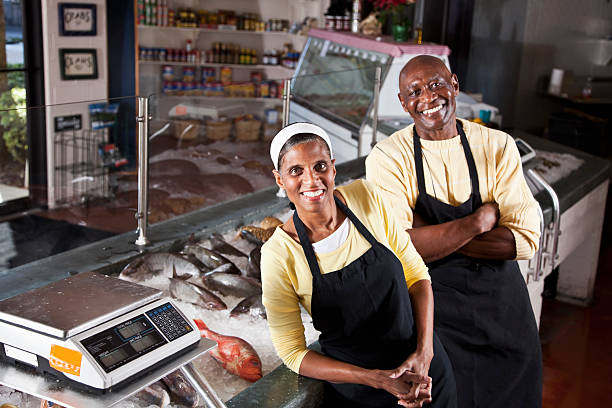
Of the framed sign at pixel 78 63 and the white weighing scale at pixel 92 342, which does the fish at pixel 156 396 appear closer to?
the white weighing scale at pixel 92 342

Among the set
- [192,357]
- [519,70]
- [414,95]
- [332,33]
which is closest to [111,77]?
[332,33]

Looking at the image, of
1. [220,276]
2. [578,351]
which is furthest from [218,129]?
[578,351]

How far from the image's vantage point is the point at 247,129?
387 centimetres

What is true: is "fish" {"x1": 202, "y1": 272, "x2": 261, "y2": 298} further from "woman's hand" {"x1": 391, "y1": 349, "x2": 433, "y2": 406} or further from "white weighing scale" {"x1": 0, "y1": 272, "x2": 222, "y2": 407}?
"white weighing scale" {"x1": 0, "y1": 272, "x2": 222, "y2": 407}

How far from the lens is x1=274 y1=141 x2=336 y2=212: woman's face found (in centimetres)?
162

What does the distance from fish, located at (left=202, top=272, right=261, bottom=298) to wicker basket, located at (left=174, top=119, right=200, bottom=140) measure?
42.0 inches

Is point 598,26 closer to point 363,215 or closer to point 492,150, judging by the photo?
point 492,150

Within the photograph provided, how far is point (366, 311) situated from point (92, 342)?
710 mm

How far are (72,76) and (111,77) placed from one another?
56 cm

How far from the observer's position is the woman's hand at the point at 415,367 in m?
1.66

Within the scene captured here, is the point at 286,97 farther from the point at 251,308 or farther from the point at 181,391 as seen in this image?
the point at 181,391

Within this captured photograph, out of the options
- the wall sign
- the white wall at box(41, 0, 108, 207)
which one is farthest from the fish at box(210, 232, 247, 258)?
the white wall at box(41, 0, 108, 207)

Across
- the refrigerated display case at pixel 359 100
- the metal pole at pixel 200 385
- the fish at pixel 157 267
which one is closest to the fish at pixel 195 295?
the fish at pixel 157 267

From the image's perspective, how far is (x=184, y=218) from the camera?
3.36m
